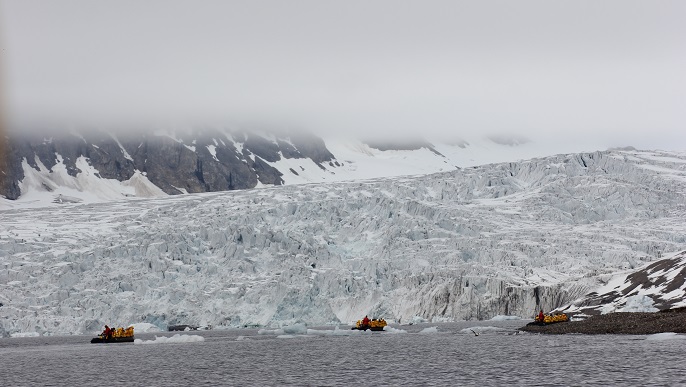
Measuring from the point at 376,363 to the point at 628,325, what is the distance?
98.6 ft

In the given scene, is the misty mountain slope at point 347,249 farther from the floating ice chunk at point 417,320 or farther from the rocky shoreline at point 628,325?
the rocky shoreline at point 628,325

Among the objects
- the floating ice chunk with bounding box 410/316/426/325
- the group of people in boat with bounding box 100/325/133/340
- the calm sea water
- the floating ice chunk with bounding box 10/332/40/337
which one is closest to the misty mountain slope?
the floating ice chunk with bounding box 10/332/40/337

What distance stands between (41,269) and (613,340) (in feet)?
273

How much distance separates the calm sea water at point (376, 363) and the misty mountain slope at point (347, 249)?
3673cm

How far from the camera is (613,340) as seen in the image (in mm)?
60594

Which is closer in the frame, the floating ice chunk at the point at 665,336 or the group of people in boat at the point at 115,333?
the floating ice chunk at the point at 665,336

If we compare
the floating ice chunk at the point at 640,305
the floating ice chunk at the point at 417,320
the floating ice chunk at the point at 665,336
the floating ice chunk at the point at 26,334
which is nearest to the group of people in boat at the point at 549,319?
the floating ice chunk at the point at 640,305

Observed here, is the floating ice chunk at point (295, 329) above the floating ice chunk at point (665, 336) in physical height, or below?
below

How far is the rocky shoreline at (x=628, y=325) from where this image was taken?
65.1m

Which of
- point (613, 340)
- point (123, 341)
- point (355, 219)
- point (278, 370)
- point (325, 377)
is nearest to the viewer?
point (325, 377)

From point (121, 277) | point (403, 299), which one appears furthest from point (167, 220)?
point (403, 299)

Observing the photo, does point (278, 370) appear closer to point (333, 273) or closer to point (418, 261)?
point (333, 273)

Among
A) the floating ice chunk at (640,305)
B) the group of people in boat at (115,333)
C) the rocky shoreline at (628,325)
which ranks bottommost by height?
the group of people in boat at (115,333)

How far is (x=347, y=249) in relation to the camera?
13012cm
